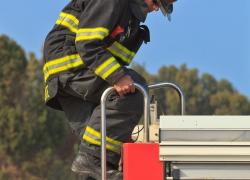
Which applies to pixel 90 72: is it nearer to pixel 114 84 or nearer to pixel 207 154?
pixel 114 84

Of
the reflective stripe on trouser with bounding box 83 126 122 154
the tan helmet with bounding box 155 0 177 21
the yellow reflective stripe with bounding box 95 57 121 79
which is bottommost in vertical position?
the reflective stripe on trouser with bounding box 83 126 122 154

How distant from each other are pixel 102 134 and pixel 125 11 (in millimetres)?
831

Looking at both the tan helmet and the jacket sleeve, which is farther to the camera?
the tan helmet

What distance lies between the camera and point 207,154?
4066 mm

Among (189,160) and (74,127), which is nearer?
(189,160)

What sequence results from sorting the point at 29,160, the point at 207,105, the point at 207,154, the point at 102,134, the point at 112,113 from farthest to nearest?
1. the point at 207,105
2. the point at 29,160
3. the point at 112,113
4. the point at 102,134
5. the point at 207,154

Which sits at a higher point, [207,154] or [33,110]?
[33,110]

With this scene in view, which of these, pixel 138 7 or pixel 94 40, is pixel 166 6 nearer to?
pixel 138 7

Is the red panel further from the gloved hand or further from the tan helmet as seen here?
the tan helmet

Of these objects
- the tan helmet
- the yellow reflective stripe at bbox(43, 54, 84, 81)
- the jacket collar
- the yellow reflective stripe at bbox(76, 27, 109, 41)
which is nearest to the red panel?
the yellow reflective stripe at bbox(76, 27, 109, 41)

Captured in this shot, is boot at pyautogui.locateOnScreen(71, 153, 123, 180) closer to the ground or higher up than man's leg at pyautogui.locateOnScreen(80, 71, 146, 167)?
closer to the ground

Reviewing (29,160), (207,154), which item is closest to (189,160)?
(207,154)

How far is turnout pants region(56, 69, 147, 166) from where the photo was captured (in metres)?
4.80

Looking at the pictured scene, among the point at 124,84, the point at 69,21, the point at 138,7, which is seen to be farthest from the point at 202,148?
the point at 69,21
